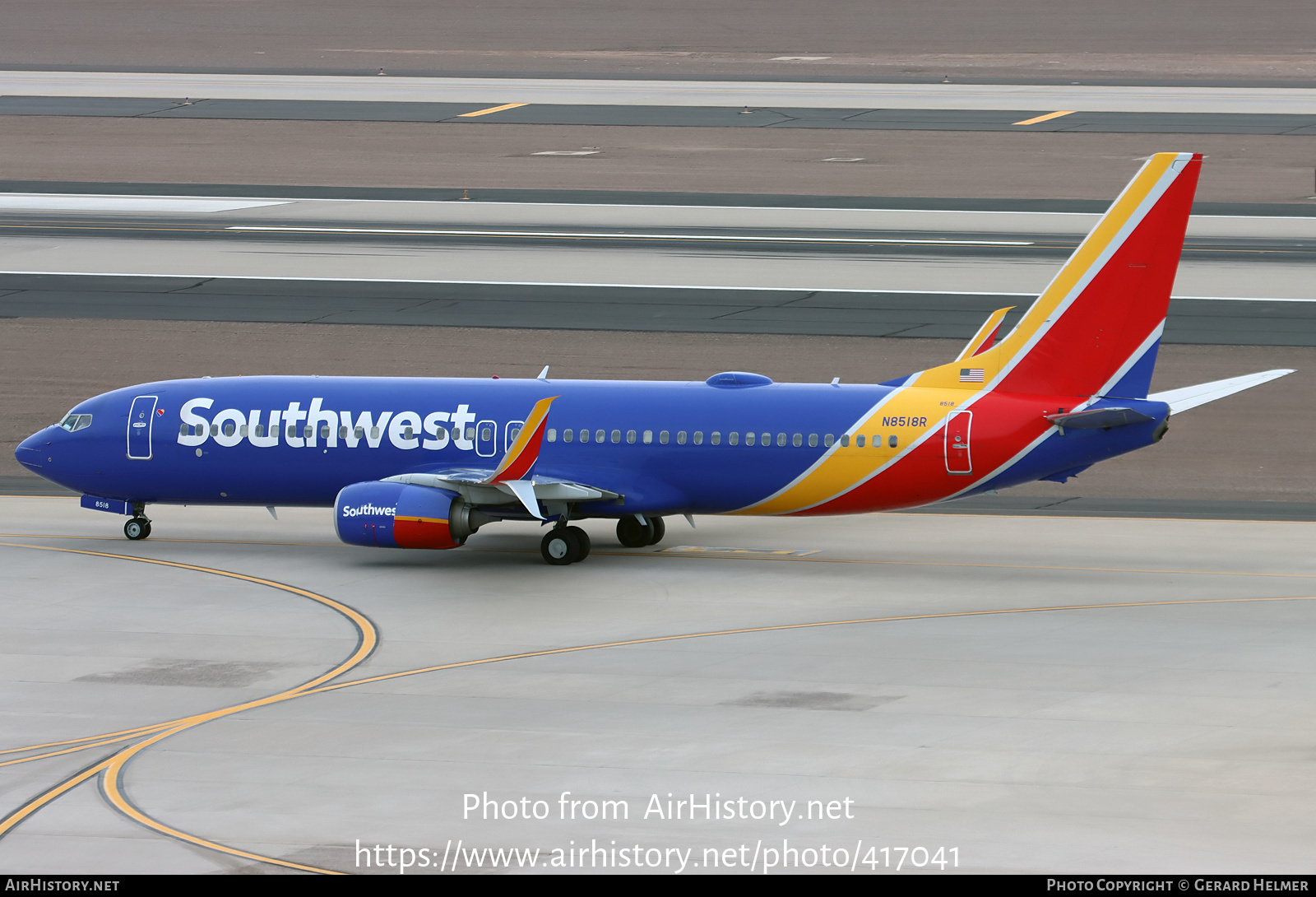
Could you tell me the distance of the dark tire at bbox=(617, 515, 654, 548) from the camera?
46938 mm

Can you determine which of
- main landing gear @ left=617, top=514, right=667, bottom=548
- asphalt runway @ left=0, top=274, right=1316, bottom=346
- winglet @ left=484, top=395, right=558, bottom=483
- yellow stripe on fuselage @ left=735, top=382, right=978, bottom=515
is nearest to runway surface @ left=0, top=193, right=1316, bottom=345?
asphalt runway @ left=0, top=274, right=1316, bottom=346

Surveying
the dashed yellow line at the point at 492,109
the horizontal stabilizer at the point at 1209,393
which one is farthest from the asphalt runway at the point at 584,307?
the dashed yellow line at the point at 492,109

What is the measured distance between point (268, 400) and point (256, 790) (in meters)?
20.7

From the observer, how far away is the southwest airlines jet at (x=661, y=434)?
42656 millimetres

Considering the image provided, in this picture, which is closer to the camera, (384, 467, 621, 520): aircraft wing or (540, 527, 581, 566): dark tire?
(384, 467, 621, 520): aircraft wing

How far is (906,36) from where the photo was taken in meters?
148

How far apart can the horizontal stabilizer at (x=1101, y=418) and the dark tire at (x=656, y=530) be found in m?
10.8

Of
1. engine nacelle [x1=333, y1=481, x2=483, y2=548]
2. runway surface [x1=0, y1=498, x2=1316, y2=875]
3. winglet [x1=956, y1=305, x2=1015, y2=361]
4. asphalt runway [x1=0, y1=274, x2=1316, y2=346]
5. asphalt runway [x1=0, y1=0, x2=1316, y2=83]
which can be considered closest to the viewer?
runway surface [x1=0, y1=498, x2=1316, y2=875]

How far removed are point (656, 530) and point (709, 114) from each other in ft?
221

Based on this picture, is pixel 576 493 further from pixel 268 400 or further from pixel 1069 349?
pixel 1069 349

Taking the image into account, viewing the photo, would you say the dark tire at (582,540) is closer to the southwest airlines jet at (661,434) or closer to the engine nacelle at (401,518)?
the southwest airlines jet at (661,434)

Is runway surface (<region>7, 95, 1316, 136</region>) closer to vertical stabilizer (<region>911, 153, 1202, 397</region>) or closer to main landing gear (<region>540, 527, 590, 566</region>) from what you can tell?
vertical stabilizer (<region>911, 153, 1202, 397</region>)

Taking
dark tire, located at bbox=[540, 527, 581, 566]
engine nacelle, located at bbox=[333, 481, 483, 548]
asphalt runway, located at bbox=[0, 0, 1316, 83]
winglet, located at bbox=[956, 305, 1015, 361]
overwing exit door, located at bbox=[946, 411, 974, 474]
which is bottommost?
dark tire, located at bbox=[540, 527, 581, 566]
